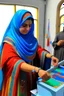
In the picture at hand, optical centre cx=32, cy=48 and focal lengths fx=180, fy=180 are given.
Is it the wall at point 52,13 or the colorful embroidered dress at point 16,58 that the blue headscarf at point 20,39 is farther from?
the wall at point 52,13

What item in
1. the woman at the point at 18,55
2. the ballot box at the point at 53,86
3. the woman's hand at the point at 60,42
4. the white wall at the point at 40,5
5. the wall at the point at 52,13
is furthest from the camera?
the white wall at the point at 40,5

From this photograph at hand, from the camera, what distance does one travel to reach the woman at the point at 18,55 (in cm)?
102

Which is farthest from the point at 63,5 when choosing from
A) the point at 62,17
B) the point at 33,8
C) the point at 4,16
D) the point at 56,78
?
the point at 56,78

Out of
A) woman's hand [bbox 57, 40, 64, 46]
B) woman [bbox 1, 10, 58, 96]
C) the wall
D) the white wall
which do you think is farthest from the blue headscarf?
the white wall

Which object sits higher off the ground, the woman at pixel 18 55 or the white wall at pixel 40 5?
the white wall at pixel 40 5

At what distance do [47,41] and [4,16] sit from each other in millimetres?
1061

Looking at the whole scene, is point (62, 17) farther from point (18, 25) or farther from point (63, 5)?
point (18, 25)

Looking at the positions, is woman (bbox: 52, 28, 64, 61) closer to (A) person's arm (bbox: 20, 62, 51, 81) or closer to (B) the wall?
(B) the wall

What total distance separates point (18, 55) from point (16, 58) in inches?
1.9

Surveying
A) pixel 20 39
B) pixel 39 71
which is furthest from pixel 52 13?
pixel 39 71

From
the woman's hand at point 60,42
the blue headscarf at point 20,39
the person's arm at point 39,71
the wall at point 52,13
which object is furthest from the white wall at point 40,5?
the person's arm at point 39,71

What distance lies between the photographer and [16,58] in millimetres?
1018

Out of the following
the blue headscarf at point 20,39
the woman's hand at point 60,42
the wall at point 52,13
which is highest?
the wall at point 52,13

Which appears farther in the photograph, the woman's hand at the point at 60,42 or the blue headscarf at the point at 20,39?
the woman's hand at the point at 60,42
